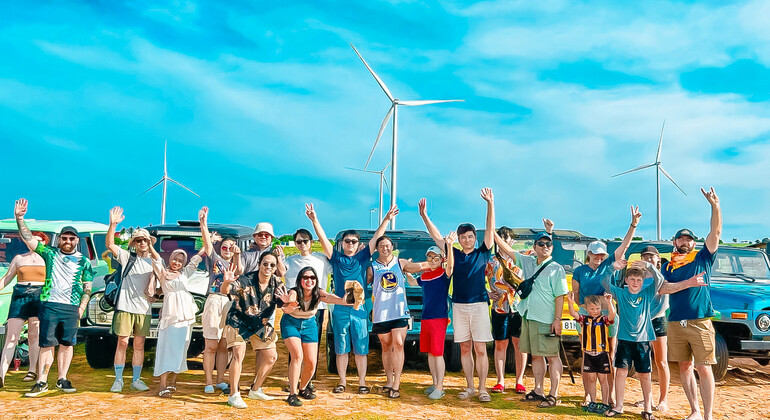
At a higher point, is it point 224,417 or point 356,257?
point 356,257

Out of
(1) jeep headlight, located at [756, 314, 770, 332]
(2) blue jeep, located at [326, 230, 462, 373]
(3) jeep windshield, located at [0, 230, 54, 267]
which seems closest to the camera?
(2) blue jeep, located at [326, 230, 462, 373]

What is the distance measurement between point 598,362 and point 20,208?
628 cm

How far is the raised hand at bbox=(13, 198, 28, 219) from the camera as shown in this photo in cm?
633

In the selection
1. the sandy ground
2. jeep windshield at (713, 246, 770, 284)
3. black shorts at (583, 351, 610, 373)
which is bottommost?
the sandy ground

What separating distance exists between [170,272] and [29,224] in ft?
11.7

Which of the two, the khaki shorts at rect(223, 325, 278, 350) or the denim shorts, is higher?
the denim shorts

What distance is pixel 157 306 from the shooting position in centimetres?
→ 702

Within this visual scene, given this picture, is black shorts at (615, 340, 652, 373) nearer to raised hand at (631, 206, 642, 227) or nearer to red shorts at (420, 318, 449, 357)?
raised hand at (631, 206, 642, 227)

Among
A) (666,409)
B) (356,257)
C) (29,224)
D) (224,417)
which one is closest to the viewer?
(224,417)

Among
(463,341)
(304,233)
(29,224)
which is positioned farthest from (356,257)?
(29,224)

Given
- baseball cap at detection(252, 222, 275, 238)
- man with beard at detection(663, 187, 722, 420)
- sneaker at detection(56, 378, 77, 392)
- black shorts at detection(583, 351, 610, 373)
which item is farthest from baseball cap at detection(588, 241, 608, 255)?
sneaker at detection(56, 378, 77, 392)

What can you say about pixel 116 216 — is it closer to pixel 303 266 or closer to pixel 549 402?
pixel 303 266

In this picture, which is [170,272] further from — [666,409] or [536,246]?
[666,409]

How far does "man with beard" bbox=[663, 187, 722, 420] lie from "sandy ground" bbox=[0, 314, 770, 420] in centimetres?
50
